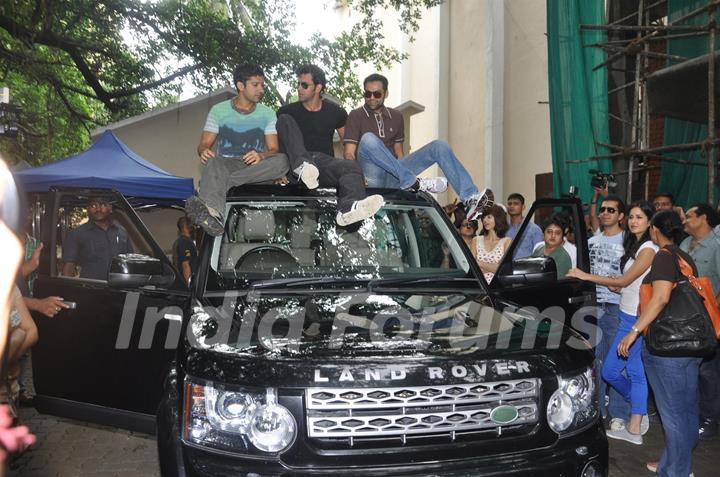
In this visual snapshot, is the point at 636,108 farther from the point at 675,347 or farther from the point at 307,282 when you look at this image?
the point at 307,282

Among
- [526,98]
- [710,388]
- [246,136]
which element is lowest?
[710,388]

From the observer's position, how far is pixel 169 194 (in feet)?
32.1

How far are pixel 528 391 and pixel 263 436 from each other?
987 mm

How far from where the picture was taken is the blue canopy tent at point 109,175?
9125 mm

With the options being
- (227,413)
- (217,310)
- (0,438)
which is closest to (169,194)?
(217,310)

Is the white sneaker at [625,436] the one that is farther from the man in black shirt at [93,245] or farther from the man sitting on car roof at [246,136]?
the man in black shirt at [93,245]

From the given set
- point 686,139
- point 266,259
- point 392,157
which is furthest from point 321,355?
point 686,139

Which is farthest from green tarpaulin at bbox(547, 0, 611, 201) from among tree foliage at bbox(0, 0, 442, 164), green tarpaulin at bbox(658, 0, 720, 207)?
tree foliage at bbox(0, 0, 442, 164)

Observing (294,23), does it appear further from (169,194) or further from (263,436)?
(263,436)

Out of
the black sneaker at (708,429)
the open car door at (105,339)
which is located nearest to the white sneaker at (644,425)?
the black sneaker at (708,429)

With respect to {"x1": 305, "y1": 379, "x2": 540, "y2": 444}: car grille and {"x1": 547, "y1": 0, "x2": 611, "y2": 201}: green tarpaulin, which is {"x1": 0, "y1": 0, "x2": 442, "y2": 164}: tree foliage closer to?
{"x1": 547, "y1": 0, "x2": 611, "y2": 201}: green tarpaulin

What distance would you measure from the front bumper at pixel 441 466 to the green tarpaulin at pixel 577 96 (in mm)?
6656

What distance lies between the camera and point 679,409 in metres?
3.73

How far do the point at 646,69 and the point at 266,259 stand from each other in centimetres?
662
